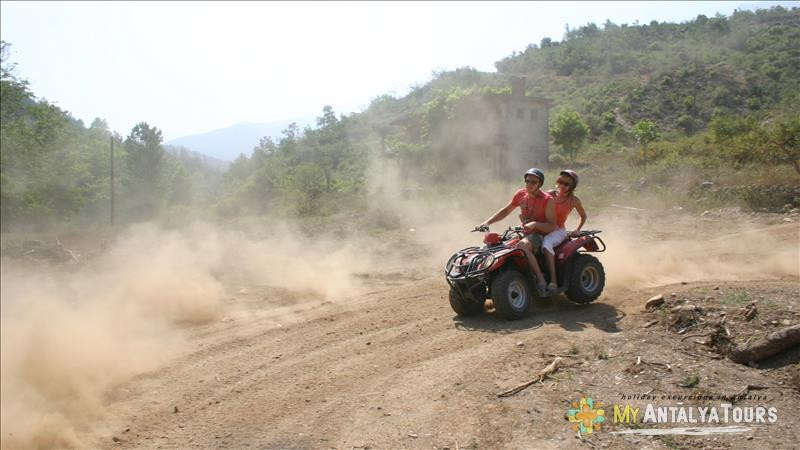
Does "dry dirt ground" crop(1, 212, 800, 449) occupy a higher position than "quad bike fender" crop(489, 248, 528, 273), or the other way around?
"quad bike fender" crop(489, 248, 528, 273)

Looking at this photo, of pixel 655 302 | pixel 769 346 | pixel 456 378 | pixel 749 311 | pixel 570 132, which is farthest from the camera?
pixel 570 132

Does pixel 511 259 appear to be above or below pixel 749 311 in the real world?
above

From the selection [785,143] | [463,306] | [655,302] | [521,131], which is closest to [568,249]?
[655,302]

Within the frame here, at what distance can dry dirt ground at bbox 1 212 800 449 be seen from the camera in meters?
5.73

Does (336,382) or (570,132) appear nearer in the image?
(336,382)

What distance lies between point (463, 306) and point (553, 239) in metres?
1.73

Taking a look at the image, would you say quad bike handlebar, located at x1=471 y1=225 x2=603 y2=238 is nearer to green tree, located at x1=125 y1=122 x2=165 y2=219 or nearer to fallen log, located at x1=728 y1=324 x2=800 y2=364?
fallen log, located at x1=728 y1=324 x2=800 y2=364

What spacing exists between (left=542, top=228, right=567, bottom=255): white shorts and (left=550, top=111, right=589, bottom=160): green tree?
4344cm

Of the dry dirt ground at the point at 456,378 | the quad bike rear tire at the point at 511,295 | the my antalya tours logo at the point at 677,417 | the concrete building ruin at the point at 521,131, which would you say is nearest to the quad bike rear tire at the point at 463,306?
the dry dirt ground at the point at 456,378

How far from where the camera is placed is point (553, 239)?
9211 millimetres

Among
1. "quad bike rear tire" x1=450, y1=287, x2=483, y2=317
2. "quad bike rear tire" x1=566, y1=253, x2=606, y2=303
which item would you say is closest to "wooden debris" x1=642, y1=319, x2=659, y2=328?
"quad bike rear tire" x1=566, y1=253, x2=606, y2=303

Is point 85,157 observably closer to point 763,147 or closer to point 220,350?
point 220,350

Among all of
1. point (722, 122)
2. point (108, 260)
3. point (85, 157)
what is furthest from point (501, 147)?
point (108, 260)

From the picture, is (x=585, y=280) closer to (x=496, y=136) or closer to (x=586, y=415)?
(x=586, y=415)
